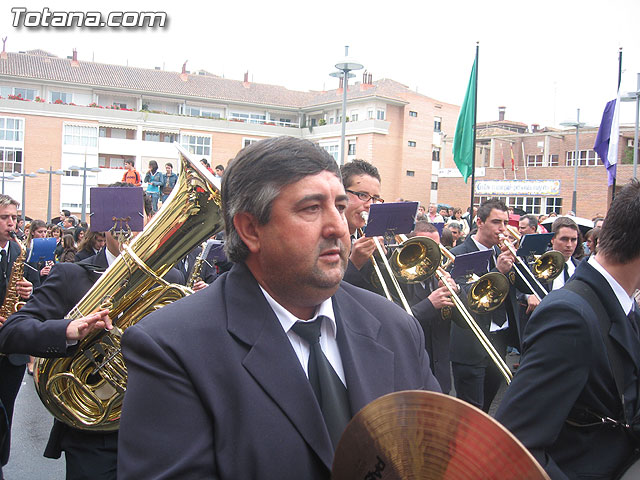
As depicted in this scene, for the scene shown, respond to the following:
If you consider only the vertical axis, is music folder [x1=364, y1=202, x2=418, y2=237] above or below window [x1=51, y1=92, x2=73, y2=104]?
below

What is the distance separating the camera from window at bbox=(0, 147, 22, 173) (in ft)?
168

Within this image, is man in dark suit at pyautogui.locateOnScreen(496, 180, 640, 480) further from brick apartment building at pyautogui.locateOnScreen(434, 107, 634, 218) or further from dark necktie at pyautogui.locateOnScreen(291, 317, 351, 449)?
brick apartment building at pyautogui.locateOnScreen(434, 107, 634, 218)

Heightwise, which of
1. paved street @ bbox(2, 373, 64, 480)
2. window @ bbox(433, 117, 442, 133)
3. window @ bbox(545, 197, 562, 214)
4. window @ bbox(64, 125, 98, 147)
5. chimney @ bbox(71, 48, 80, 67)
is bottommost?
paved street @ bbox(2, 373, 64, 480)

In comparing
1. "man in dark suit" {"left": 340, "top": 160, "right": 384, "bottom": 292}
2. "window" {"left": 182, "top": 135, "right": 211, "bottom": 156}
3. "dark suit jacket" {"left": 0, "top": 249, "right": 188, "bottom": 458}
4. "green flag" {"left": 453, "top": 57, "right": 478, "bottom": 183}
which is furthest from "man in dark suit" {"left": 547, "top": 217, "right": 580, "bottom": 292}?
"window" {"left": 182, "top": 135, "right": 211, "bottom": 156}

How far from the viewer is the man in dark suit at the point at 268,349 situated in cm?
140

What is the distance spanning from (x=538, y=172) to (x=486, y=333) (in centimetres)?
4709

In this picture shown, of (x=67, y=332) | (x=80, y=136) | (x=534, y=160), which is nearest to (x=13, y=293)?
(x=67, y=332)

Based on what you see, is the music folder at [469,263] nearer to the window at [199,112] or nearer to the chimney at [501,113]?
the window at [199,112]

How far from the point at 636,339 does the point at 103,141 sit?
54794 millimetres

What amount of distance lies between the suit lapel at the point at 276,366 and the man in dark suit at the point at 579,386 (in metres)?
1.03

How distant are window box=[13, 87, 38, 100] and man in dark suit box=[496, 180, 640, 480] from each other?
197 ft

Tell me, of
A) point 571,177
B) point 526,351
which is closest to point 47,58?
point 571,177

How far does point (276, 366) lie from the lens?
4.92 ft

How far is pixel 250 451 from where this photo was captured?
140cm
